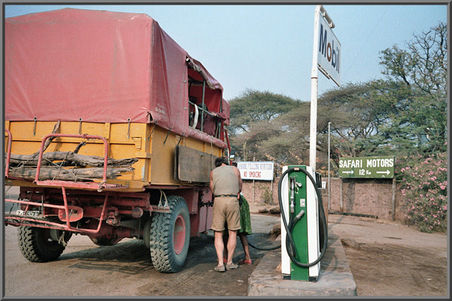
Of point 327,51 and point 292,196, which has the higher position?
point 327,51

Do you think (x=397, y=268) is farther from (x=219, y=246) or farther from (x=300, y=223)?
(x=219, y=246)

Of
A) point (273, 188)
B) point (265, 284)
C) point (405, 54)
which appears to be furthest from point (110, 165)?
point (405, 54)

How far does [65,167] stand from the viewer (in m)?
4.62

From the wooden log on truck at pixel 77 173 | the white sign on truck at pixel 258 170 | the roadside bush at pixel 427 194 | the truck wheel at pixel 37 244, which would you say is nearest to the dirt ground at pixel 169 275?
the truck wheel at pixel 37 244

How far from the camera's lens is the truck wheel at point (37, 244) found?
5539 mm

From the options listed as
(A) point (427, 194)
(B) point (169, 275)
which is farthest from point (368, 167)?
(B) point (169, 275)

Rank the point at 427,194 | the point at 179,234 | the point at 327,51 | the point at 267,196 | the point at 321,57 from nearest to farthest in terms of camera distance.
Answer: the point at 179,234 → the point at 321,57 → the point at 327,51 → the point at 427,194 → the point at 267,196

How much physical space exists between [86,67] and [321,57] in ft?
11.8

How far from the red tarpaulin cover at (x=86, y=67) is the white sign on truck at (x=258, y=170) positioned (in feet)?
50.4

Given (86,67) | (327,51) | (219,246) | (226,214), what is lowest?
(219,246)

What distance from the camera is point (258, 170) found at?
67.1ft

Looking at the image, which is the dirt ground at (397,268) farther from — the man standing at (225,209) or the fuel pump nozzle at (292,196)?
the man standing at (225,209)

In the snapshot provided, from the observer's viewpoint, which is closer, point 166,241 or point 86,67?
point 86,67

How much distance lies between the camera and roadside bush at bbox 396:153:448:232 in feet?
40.5
